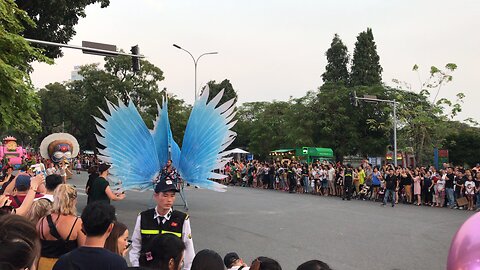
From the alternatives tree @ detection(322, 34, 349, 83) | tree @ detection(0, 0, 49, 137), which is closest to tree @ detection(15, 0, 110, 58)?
tree @ detection(0, 0, 49, 137)

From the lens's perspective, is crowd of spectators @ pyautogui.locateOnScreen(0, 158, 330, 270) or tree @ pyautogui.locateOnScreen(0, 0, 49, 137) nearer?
crowd of spectators @ pyautogui.locateOnScreen(0, 158, 330, 270)

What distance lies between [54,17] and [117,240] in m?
14.0

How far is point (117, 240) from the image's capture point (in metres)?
3.40

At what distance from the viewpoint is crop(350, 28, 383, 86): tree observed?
1897 inches

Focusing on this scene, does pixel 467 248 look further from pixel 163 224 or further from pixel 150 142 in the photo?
pixel 150 142

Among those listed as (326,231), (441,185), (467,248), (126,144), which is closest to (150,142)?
(126,144)

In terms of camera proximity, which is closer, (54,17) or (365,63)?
(54,17)

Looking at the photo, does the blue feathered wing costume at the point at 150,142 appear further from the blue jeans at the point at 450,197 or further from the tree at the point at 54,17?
the blue jeans at the point at 450,197

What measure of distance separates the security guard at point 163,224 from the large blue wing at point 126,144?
1175mm

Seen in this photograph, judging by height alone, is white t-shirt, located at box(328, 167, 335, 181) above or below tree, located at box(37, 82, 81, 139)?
below

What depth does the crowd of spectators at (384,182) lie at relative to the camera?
52.2 feet

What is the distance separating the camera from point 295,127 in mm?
43500

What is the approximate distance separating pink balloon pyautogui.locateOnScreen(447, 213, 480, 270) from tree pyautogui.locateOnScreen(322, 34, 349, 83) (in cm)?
5144

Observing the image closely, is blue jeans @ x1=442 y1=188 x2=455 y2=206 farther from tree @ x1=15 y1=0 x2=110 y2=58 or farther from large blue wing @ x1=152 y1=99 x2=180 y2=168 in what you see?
tree @ x1=15 y1=0 x2=110 y2=58
